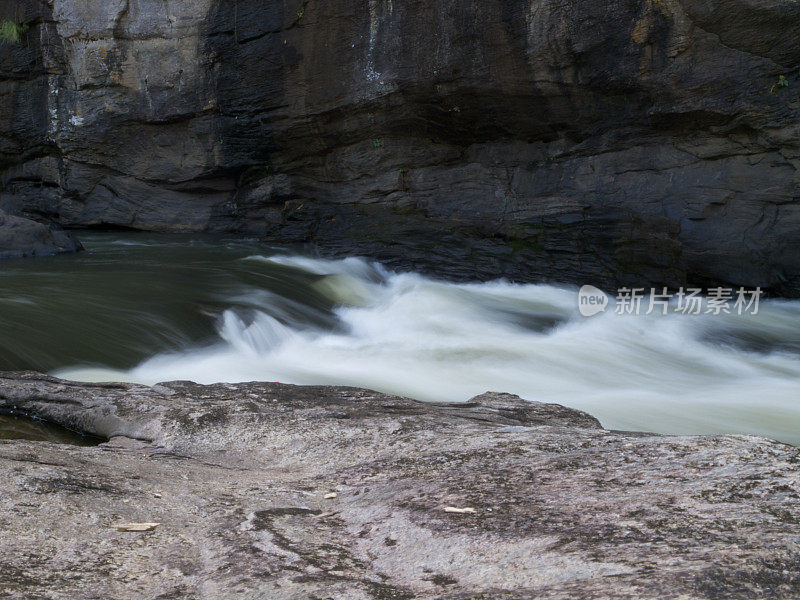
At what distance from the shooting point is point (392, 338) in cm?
800

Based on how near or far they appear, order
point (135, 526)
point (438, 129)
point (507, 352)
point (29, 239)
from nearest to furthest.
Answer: point (135, 526) < point (507, 352) < point (29, 239) < point (438, 129)

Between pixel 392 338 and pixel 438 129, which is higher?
pixel 438 129

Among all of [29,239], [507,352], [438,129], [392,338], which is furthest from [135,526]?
[438,129]

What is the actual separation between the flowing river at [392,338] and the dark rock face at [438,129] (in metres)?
1.27

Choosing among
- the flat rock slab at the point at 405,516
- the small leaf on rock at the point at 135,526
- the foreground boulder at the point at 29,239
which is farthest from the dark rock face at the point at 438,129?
the small leaf on rock at the point at 135,526

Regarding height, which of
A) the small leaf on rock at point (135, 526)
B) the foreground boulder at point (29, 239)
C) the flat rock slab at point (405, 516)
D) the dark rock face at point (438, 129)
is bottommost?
the small leaf on rock at point (135, 526)

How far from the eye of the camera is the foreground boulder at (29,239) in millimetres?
10812

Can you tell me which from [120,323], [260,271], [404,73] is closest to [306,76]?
[404,73]

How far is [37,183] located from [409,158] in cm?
723

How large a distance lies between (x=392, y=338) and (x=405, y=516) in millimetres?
5927

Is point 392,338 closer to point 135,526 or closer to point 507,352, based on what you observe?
point 507,352

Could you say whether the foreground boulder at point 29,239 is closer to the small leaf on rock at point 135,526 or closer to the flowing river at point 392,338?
the flowing river at point 392,338

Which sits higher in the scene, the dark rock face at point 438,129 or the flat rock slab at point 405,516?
the dark rock face at point 438,129

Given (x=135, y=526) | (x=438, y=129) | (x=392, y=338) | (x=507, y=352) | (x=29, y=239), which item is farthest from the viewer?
(x=438, y=129)
